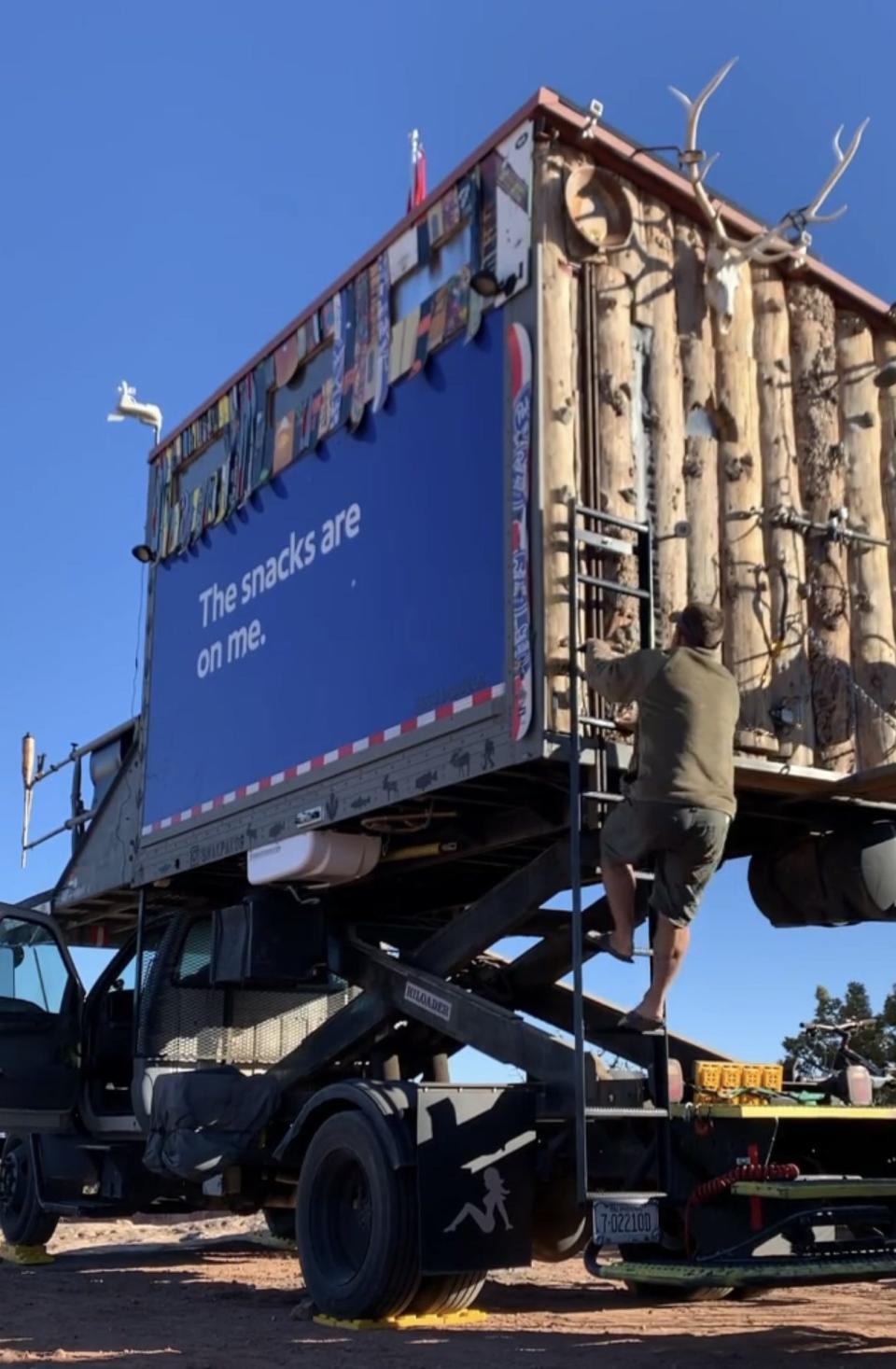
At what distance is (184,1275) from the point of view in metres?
9.90

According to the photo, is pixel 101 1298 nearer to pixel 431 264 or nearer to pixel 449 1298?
pixel 449 1298

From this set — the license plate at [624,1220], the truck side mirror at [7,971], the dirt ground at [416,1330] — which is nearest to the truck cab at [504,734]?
the license plate at [624,1220]

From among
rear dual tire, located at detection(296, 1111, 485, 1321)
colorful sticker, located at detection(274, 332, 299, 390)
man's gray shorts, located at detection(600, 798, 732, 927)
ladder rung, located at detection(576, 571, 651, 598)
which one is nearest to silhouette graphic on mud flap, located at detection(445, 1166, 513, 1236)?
rear dual tire, located at detection(296, 1111, 485, 1321)

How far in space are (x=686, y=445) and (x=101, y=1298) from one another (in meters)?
5.59

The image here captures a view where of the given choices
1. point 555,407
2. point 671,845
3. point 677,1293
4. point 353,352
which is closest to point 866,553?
point 555,407

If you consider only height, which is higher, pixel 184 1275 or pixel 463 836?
pixel 463 836

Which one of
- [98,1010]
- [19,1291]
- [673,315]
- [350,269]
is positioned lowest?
[19,1291]

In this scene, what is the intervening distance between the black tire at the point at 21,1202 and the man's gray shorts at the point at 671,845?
20.4 feet

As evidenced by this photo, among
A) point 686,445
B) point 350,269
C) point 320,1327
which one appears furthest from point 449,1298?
point 350,269

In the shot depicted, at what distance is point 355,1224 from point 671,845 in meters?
2.43

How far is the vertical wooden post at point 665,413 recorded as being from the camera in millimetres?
7293

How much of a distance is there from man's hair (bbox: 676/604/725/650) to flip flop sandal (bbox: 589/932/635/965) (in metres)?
1.37

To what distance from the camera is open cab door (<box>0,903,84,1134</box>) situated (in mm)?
10750

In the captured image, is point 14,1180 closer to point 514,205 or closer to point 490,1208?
point 490,1208
